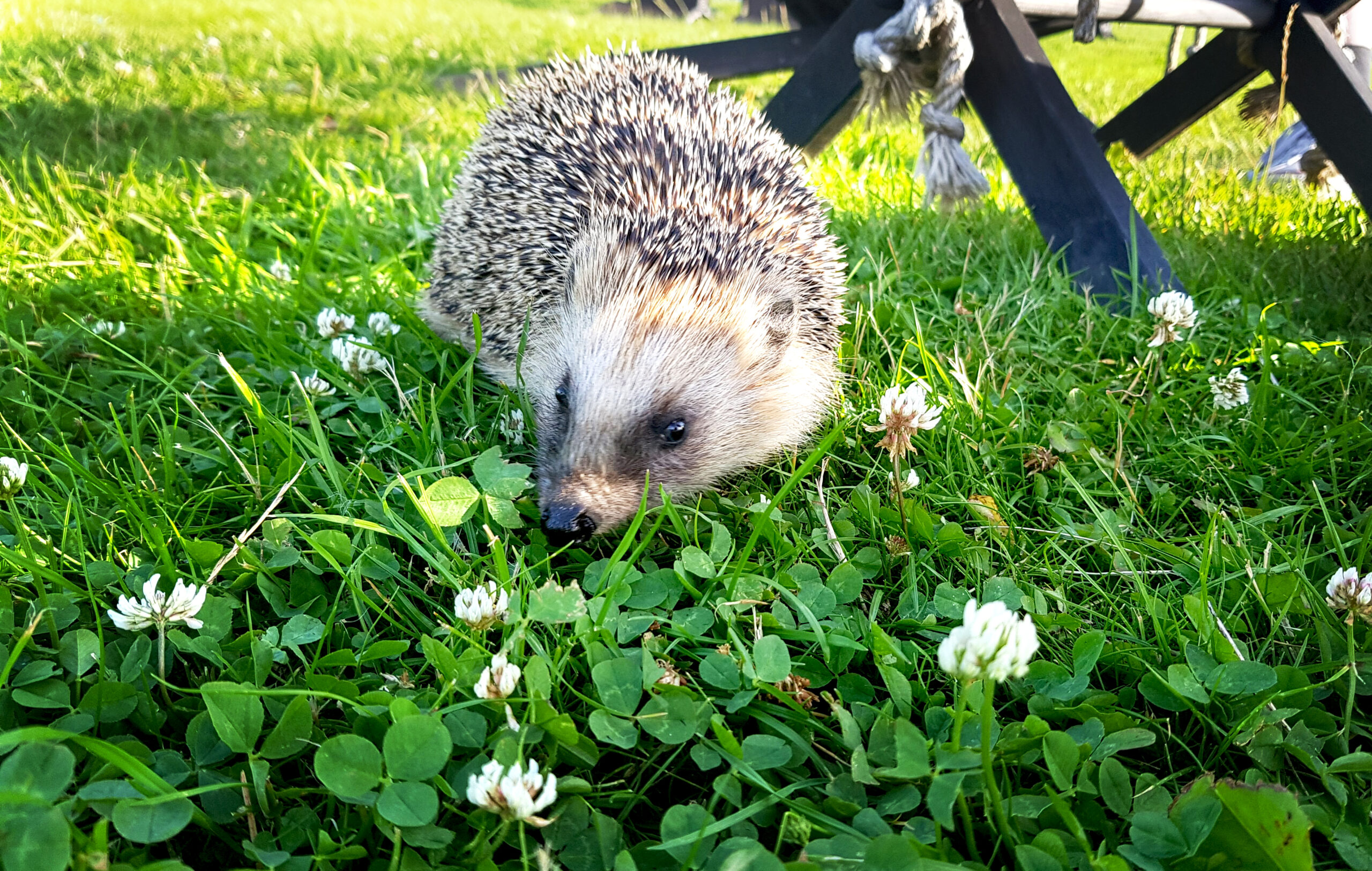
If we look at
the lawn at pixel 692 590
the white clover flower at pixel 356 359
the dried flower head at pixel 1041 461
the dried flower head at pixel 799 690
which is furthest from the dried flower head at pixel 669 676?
the white clover flower at pixel 356 359

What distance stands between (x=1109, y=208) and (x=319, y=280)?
11.4ft

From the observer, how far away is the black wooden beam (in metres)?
4.04

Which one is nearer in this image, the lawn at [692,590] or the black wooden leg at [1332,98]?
the lawn at [692,590]

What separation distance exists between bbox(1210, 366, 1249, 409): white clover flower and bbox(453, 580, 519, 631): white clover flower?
246 cm

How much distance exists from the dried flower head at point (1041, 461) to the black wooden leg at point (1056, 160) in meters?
1.43

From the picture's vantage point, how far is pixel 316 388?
2564 millimetres

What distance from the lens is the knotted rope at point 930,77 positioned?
11.4 feet

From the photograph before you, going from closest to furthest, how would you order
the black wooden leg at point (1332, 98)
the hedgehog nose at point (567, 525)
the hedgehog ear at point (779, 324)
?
the hedgehog nose at point (567, 525) < the hedgehog ear at point (779, 324) < the black wooden leg at point (1332, 98)

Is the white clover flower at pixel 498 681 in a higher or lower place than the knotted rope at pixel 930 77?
lower

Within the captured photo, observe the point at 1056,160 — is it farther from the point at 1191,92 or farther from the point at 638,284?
the point at 638,284

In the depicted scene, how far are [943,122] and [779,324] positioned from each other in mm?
1605

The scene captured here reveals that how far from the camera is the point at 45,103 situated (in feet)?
16.5

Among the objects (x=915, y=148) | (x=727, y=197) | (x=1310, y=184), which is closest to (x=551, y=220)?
(x=727, y=197)

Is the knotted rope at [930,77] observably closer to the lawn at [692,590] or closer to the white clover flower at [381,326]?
the lawn at [692,590]
